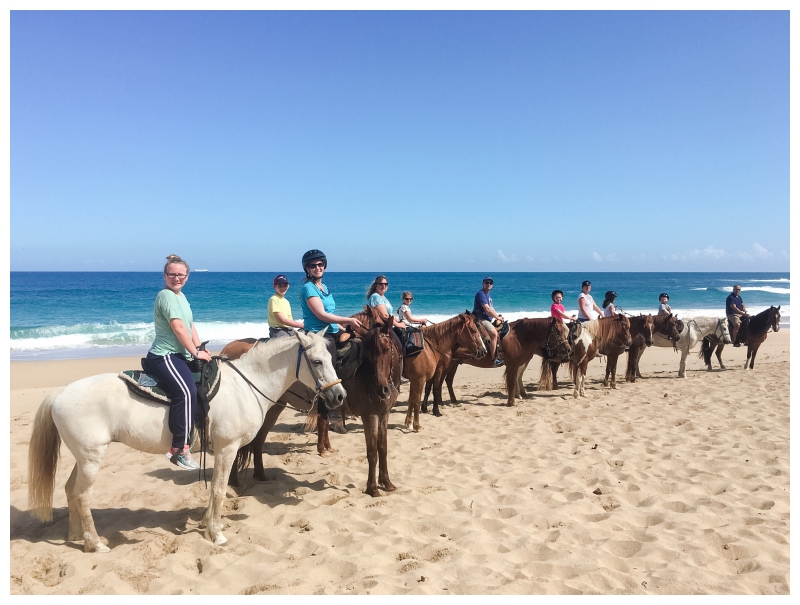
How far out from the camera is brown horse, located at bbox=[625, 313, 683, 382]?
1095 centimetres

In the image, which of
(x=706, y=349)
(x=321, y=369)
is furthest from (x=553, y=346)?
(x=321, y=369)

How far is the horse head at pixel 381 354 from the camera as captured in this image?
4.45 m

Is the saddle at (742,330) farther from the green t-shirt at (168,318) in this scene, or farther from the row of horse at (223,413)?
the green t-shirt at (168,318)

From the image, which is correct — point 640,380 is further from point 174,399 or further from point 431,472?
point 174,399

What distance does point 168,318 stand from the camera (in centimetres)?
345

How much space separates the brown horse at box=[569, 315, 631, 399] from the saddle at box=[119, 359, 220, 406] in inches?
295

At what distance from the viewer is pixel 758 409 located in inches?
295

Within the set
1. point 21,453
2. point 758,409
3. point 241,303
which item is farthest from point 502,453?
point 241,303

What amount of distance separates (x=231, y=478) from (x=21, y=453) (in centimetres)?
297

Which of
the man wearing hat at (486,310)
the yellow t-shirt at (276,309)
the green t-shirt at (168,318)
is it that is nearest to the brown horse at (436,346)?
the man wearing hat at (486,310)

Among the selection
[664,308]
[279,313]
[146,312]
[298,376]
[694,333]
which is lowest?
[146,312]

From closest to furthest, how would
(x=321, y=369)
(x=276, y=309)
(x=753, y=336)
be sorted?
1. (x=321, y=369)
2. (x=276, y=309)
3. (x=753, y=336)

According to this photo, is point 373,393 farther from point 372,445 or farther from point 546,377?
point 546,377

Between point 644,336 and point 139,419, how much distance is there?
1050cm
